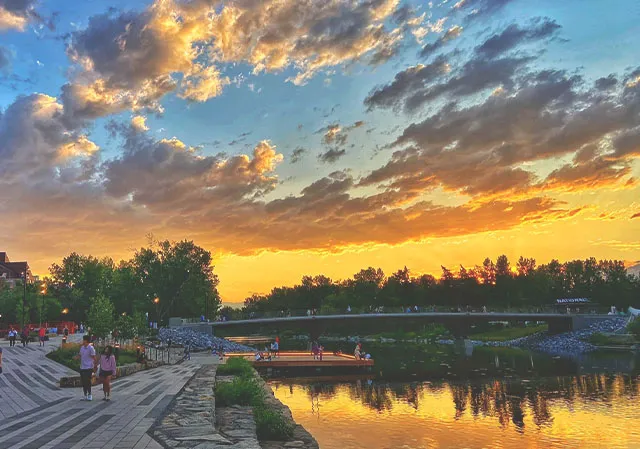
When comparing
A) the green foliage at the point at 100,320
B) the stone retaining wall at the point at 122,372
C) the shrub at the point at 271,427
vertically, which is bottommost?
the shrub at the point at 271,427

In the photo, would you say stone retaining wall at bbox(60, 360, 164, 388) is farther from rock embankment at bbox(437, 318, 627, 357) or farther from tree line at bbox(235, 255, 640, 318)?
tree line at bbox(235, 255, 640, 318)

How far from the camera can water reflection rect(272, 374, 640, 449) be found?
23.8m

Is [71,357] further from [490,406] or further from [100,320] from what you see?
[490,406]

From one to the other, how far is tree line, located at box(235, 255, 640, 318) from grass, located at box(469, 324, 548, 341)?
6.25 metres

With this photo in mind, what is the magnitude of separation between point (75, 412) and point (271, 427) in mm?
6557

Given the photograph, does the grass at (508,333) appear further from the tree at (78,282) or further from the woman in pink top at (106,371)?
the woman in pink top at (106,371)

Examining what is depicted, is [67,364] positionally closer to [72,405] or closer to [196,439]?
[72,405]

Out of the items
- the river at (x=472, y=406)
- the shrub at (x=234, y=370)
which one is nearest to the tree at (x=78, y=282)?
the river at (x=472, y=406)

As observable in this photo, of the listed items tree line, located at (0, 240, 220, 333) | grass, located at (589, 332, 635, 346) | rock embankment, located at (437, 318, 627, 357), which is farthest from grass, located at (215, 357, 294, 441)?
tree line, located at (0, 240, 220, 333)

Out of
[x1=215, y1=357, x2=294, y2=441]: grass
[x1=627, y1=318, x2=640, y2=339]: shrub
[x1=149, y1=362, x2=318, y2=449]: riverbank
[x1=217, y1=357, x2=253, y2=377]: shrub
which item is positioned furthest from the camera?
[x1=627, y1=318, x2=640, y2=339]: shrub

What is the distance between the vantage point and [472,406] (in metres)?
31.5

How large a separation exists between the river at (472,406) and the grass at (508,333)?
1977 inches

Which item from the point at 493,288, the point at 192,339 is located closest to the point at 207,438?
the point at 192,339

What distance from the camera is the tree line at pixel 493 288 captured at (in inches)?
4789
